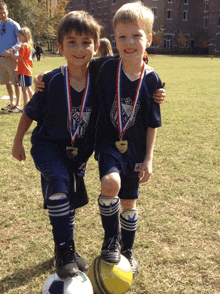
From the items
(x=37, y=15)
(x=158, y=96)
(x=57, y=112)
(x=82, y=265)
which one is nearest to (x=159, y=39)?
(x=37, y=15)

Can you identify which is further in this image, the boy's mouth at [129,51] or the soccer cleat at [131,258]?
the soccer cleat at [131,258]

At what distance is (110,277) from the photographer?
2.37 meters

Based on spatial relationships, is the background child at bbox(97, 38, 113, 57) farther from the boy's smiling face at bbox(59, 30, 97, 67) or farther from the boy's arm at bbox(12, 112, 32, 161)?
the boy's arm at bbox(12, 112, 32, 161)

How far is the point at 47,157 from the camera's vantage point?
2.40m

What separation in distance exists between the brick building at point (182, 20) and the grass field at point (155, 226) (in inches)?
2215

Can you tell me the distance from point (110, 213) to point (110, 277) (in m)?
0.50

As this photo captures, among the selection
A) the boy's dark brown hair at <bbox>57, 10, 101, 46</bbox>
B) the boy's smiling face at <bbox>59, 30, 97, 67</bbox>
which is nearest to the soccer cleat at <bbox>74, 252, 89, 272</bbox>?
the boy's smiling face at <bbox>59, 30, 97, 67</bbox>

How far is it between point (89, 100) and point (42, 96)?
1.22 ft

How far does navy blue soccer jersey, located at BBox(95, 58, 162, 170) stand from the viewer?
98.3 inches

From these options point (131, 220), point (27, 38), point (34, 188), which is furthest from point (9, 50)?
point (131, 220)

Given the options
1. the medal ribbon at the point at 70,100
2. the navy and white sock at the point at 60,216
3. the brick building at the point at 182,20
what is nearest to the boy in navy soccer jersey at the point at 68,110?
the medal ribbon at the point at 70,100

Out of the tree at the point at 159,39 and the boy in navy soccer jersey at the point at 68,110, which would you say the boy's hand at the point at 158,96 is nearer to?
the boy in navy soccer jersey at the point at 68,110

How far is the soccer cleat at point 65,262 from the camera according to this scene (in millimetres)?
2143

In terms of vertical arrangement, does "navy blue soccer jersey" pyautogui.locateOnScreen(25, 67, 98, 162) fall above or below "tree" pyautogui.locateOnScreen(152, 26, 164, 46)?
below
